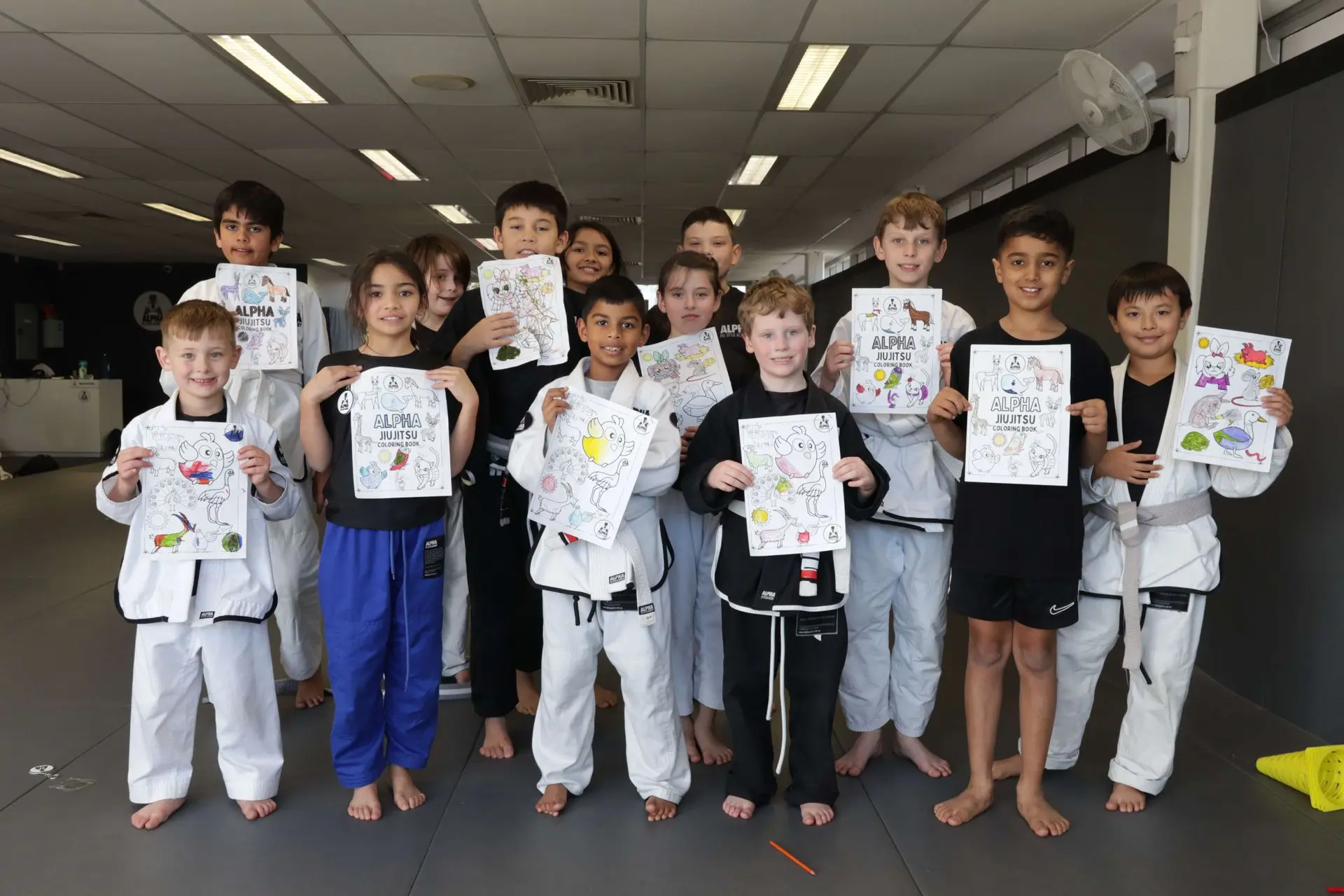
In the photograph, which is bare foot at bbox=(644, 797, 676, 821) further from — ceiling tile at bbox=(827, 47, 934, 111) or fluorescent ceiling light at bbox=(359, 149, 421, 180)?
fluorescent ceiling light at bbox=(359, 149, 421, 180)

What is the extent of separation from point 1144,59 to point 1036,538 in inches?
161

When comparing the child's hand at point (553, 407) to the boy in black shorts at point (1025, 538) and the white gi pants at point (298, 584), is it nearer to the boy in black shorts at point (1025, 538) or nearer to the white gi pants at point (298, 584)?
the boy in black shorts at point (1025, 538)

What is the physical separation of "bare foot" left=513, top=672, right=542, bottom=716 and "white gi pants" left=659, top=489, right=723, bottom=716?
2.13ft

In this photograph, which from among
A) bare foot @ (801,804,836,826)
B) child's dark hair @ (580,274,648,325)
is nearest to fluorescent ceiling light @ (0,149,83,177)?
child's dark hair @ (580,274,648,325)

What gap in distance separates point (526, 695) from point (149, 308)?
16346 millimetres

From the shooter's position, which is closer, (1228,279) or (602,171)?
(1228,279)

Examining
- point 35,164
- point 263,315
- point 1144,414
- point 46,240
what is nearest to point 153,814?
point 263,315

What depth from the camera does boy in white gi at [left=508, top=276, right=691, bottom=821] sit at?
2.41 m

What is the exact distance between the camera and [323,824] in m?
2.46

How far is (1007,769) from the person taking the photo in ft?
9.02

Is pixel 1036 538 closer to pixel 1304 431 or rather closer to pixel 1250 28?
pixel 1304 431

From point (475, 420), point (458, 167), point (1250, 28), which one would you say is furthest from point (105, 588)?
point (1250, 28)

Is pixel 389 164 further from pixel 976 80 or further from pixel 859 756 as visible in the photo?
pixel 859 756

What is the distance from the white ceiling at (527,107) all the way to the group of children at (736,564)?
2828mm
